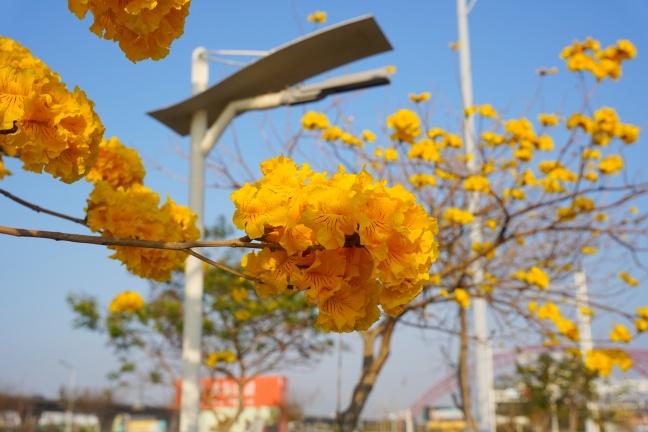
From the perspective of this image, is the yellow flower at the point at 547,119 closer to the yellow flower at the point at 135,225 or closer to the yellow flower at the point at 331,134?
the yellow flower at the point at 331,134

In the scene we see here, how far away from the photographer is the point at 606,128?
16.5ft

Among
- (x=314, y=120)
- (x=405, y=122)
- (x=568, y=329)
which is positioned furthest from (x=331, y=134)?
(x=568, y=329)

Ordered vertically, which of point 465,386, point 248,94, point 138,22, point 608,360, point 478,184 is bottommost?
point 465,386

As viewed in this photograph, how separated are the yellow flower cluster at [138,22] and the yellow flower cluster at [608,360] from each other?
14.7 feet

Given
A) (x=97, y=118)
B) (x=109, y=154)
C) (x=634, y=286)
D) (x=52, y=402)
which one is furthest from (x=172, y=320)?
(x=52, y=402)

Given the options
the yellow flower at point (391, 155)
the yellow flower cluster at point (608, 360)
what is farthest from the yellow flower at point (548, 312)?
the yellow flower at point (391, 155)

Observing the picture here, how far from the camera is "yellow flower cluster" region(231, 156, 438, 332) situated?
3.83 ft

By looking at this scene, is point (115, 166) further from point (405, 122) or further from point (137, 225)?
point (405, 122)

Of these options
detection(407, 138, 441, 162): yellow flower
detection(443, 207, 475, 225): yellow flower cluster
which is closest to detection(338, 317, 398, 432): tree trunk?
detection(443, 207, 475, 225): yellow flower cluster

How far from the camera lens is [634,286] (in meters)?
5.78

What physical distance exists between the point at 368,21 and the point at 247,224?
9.21 ft

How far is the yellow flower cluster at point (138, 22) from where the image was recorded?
1289mm

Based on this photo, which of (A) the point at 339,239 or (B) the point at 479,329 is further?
(B) the point at 479,329

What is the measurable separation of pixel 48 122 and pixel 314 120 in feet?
12.5
